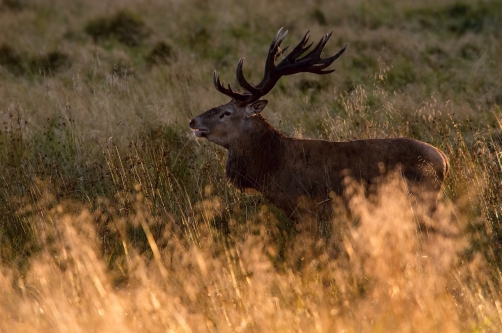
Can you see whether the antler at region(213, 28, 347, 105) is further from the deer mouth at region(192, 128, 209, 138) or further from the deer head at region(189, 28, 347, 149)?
the deer mouth at region(192, 128, 209, 138)

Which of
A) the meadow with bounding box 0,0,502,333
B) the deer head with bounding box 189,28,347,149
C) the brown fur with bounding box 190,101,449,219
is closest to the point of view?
the meadow with bounding box 0,0,502,333

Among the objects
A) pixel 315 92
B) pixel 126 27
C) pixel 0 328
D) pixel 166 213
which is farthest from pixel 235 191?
pixel 126 27

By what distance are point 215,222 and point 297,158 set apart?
0.93 metres

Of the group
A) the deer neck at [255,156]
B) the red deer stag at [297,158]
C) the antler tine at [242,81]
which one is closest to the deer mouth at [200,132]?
the red deer stag at [297,158]

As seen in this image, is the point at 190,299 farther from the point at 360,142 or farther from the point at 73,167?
the point at 73,167

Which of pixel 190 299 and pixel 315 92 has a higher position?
pixel 315 92

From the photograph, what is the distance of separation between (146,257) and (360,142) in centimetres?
204

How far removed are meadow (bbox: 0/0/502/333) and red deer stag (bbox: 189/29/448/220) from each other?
21 centimetres

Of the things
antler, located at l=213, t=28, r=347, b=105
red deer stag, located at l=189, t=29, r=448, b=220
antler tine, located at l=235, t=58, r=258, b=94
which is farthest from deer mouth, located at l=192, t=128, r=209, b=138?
antler tine, located at l=235, t=58, r=258, b=94

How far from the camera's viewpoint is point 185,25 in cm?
1756

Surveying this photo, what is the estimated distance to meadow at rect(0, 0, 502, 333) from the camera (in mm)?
4461

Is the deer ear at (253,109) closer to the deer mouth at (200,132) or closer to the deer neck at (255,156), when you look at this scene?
the deer neck at (255,156)

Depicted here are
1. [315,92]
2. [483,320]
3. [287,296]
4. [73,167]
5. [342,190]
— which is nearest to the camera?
[483,320]

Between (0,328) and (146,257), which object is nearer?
(0,328)
